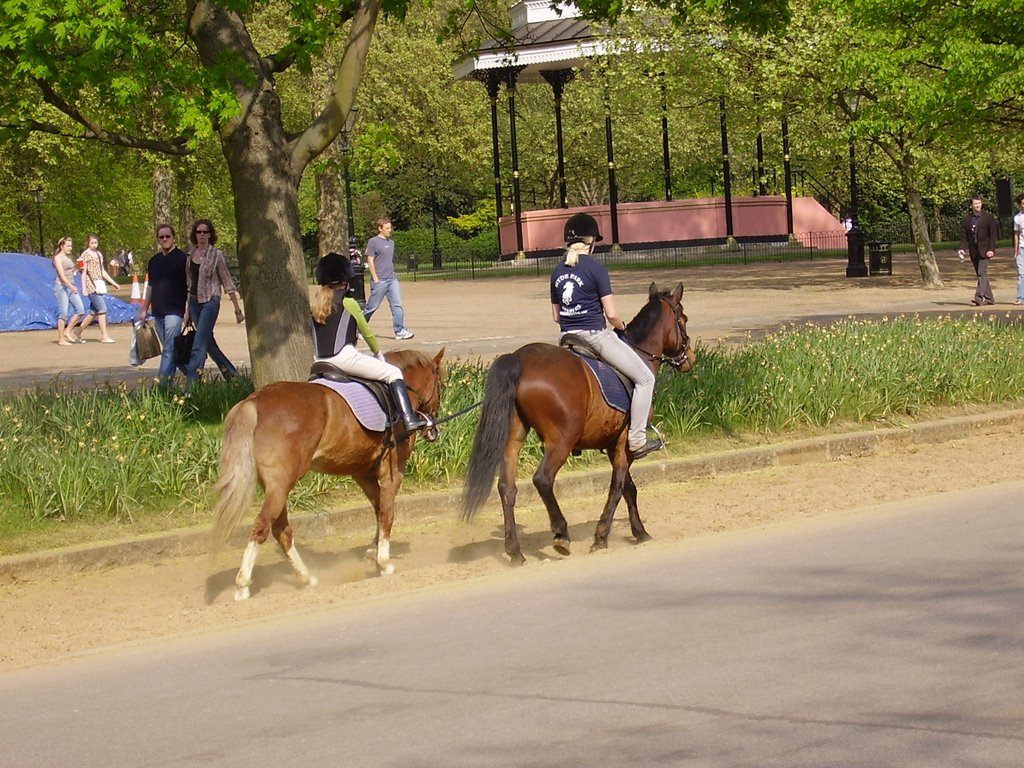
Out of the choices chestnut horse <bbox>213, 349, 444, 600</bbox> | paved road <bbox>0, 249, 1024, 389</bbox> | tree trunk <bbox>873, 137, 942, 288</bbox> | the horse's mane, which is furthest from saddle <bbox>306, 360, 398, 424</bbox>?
tree trunk <bbox>873, 137, 942, 288</bbox>

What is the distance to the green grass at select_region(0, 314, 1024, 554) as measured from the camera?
1116 centimetres

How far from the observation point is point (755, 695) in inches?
254

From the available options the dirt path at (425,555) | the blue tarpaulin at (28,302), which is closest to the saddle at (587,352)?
the dirt path at (425,555)

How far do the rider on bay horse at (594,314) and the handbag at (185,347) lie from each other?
7.21m

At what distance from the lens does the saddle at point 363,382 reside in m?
10.3

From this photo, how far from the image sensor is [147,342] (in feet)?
55.6

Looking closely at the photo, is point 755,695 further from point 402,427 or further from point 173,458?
point 173,458

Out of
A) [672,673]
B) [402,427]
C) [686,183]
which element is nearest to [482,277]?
[686,183]

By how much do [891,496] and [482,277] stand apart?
39.1 meters

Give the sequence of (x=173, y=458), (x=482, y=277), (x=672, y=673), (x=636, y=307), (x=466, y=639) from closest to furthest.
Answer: (x=672, y=673) → (x=466, y=639) → (x=173, y=458) → (x=636, y=307) → (x=482, y=277)

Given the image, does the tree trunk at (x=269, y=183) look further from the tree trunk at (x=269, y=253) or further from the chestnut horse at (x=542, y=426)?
the chestnut horse at (x=542, y=426)

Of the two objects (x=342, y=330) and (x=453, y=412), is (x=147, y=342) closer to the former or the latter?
(x=453, y=412)

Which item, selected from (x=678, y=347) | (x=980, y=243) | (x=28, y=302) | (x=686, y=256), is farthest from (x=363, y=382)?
(x=686, y=256)

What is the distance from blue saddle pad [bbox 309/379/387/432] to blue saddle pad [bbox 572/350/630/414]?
1518mm
